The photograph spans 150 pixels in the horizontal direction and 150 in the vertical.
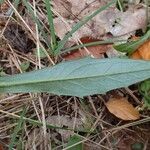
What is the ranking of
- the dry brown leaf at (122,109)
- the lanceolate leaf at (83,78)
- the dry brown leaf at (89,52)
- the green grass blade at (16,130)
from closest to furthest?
1. the lanceolate leaf at (83,78)
2. the green grass blade at (16,130)
3. the dry brown leaf at (122,109)
4. the dry brown leaf at (89,52)

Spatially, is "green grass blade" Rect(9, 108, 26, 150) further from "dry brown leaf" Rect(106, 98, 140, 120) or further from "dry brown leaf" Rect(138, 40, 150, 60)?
"dry brown leaf" Rect(138, 40, 150, 60)

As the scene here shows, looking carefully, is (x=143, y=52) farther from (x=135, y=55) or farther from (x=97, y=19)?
(x=97, y=19)

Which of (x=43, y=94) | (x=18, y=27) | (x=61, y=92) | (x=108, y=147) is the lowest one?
(x=108, y=147)

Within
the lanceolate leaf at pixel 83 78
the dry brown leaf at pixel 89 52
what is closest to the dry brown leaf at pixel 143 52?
the dry brown leaf at pixel 89 52

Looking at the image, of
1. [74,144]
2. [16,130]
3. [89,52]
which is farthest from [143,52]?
[16,130]

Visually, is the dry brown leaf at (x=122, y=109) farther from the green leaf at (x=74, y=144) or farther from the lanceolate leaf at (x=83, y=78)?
the lanceolate leaf at (x=83, y=78)

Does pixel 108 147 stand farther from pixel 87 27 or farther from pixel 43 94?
pixel 87 27

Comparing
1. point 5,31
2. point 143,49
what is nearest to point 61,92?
point 143,49

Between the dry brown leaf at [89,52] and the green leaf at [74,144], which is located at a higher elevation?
the dry brown leaf at [89,52]
